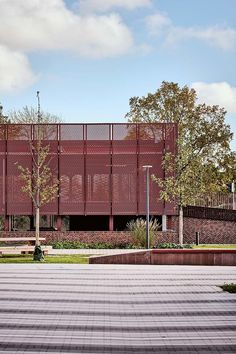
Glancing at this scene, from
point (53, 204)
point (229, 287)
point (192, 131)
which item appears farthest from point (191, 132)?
point (229, 287)

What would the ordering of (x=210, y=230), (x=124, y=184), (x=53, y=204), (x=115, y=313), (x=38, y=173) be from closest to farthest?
(x=115, y=313), (x=38, y=173), (x=53, y=204), (x=124, y=184), (x=210, y=230)

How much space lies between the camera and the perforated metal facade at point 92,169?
131 feet

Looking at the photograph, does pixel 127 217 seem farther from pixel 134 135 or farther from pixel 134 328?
pixel 134 328

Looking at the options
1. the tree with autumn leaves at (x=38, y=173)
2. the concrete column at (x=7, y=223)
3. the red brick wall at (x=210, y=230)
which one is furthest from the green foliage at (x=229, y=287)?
the red brick wall at (x=210, y=230)

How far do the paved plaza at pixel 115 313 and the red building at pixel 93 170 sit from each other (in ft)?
62.7

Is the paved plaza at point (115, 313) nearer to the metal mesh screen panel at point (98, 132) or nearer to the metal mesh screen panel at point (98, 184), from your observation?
the metal mesh screen panel at point (98, 184)

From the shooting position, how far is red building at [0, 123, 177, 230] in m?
39.9

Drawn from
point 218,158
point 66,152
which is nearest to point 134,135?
point 66,152

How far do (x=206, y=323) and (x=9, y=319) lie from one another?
3412 millimetres

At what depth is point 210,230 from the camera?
45.2m

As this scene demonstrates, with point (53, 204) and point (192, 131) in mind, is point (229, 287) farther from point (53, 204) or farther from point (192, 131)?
point (192, 131)

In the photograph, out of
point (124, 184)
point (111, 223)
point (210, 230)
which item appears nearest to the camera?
point (111, 223)

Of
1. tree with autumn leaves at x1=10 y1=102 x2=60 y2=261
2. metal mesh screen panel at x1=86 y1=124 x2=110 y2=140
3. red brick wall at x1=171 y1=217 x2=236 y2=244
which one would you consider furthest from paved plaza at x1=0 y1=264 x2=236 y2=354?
red brick wall at x1=171 y1=217 x2=236 y2=244

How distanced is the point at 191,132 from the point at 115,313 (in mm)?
38038
